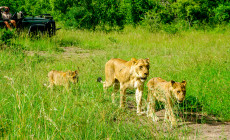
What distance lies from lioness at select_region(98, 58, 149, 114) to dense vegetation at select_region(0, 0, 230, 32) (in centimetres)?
1334

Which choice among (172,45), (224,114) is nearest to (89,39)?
(172,45)

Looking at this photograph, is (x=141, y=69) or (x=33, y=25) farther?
(x=33, y=25)

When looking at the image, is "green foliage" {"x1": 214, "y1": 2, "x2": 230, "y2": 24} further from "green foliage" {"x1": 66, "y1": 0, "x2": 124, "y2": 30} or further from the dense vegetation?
"green foliage" {"x1": 66, "y1": 0, "x2": 124, "y2": 30}

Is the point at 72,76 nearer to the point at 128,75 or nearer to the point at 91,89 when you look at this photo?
the point at 91,89

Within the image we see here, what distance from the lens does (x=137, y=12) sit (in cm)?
2269

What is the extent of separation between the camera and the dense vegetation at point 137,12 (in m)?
20.1

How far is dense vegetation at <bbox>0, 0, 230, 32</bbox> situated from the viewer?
20.1 metres

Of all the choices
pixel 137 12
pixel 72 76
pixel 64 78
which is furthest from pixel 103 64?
pixel 137 12

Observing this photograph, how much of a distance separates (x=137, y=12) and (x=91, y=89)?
17580mm

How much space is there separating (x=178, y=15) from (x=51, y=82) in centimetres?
1786

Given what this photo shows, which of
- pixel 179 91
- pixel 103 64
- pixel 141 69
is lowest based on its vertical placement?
pixel 103 64

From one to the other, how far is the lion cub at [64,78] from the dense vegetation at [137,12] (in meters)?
12.8

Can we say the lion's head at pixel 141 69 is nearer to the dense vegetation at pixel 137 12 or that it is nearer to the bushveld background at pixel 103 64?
the bushveld background at pixel 103 64

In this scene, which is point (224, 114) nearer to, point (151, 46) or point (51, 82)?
point (51, 82)
